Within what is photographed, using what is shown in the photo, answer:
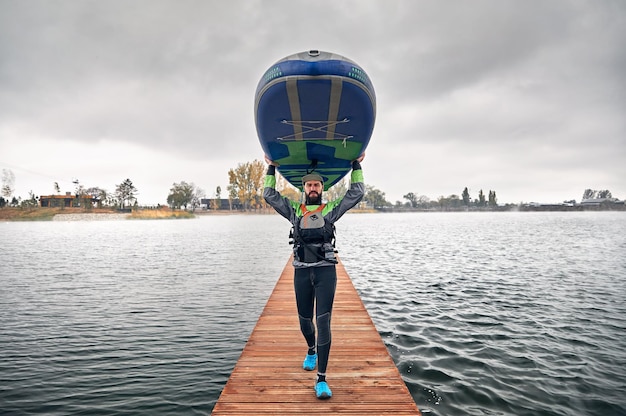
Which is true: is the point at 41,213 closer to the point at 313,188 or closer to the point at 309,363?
the point at 309,363

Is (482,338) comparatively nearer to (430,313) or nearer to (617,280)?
(430,313)

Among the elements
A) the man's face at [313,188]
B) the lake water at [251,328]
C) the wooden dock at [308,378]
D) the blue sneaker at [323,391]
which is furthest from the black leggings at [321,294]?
the lake water at [251,328]

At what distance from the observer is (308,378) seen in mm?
4570

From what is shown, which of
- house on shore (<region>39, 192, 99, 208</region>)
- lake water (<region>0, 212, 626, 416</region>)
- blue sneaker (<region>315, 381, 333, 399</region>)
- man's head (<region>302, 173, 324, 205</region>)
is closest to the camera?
blue sneaker (<region>315, 381, 333, 399</region>)

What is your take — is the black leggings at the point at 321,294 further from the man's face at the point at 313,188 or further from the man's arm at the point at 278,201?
the man's face at the point at 313,188

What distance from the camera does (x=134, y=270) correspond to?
1803 cm

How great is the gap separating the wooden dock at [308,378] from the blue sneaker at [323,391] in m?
0.05

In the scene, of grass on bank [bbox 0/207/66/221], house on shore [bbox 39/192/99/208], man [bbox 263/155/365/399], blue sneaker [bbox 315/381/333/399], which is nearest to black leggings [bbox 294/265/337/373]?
man [bbox 263/155/365/399]

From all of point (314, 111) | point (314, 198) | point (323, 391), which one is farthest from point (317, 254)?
point (314, 111)

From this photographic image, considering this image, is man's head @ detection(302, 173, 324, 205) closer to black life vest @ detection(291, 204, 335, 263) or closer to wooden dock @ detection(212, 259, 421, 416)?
black life vest @ detection(291, 204, 335, 263)

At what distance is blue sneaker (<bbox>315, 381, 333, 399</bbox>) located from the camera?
3.97 meters

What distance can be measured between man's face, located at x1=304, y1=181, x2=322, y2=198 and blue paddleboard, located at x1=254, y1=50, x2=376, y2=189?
91 centimetres

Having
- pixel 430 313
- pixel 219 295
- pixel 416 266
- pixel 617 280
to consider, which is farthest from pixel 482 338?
pixel 617 280

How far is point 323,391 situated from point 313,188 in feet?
8.23
